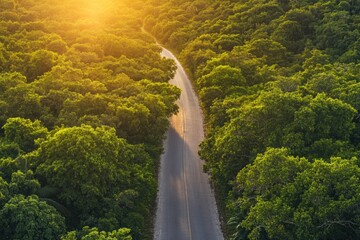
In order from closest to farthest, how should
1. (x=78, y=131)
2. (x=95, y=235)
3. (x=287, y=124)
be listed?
(x=95, y=235), (x=78, y=131), (x=287, y=124)

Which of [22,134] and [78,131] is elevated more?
[22,134]

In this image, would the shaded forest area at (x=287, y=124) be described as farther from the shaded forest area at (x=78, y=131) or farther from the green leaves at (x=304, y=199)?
the shaded forest area at (x=78, y=131)

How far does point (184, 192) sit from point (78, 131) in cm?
1286

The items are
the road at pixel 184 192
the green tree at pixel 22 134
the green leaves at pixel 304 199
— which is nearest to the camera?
the green leaves at pixel 304 199

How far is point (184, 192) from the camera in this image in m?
38.5

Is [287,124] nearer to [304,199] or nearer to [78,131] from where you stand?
[304,199]

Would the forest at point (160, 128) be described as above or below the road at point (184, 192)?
above

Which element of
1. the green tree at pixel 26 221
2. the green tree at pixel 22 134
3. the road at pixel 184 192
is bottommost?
the road at pixel 184 192

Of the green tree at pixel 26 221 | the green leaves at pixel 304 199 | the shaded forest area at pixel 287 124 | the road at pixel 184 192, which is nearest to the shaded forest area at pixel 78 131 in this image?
the green tree at pixel 26 221

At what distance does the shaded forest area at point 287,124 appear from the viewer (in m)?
25.3

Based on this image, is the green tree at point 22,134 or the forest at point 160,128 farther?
the green tree at point 22,134

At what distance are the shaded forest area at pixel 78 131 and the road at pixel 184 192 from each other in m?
1.41

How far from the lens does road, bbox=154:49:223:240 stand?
3372 centimetres

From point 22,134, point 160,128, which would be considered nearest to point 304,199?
point 160,128
